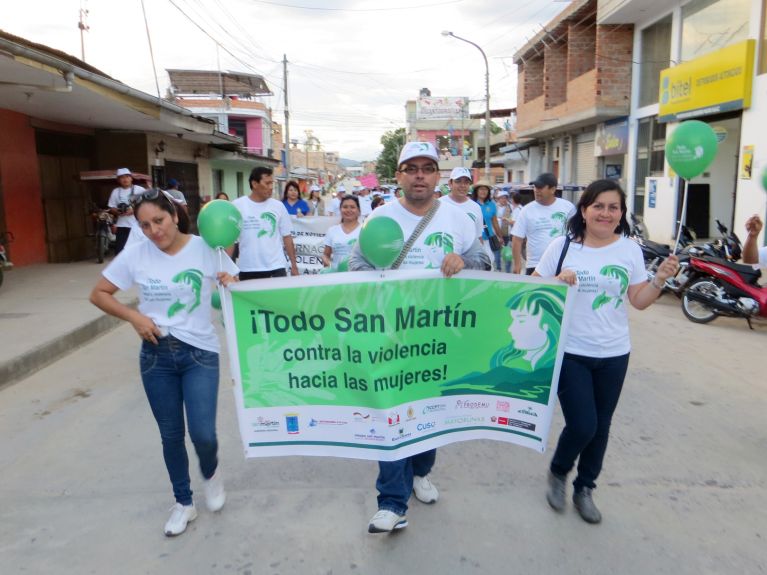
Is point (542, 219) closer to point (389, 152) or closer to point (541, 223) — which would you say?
point (541, 223)

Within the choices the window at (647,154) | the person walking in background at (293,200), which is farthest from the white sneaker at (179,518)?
the window at (647,154)

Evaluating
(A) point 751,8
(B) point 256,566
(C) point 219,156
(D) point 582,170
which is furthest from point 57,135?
(D) point 582,170

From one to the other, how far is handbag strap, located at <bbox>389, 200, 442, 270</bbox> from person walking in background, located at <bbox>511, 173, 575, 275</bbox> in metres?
3.67

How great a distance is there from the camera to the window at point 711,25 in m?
13.1

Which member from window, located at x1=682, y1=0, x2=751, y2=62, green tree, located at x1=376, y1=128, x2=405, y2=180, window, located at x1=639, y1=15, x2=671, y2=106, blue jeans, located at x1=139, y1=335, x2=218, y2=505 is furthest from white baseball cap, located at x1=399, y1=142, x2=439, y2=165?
green tree, located at x1=376, y1=128, x2=405, y2=180

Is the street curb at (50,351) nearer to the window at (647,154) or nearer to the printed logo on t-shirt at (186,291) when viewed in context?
the printed logo on t-shirt at (186,291)

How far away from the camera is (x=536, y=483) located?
142 inches

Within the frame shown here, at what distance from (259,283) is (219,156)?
2105 cm

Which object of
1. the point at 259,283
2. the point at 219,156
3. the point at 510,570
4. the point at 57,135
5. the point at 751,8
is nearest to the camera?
the point at 510,570

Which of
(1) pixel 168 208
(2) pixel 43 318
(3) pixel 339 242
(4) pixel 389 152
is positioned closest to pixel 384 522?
(1) pixel 168 208

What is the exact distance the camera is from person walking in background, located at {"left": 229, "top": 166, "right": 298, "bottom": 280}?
5914 mm

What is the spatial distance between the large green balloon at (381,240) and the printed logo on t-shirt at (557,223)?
3.97 metres

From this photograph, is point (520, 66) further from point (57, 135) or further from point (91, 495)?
point (91, 495)

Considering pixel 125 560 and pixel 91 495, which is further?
pixel 91 495
